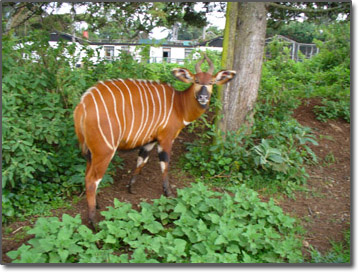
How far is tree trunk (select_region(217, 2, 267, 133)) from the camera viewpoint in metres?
4.56

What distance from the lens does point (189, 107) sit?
13.4 feet

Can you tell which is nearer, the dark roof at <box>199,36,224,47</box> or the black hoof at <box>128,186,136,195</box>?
the black hoof at <box>128,186,136,195</box>

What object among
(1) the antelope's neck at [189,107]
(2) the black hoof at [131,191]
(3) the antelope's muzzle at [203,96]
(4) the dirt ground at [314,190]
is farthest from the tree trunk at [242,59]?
(2) the black hoof at [131,191]

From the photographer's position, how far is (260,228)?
10.8 ft

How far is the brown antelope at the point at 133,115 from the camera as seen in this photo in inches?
134

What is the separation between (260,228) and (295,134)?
196 cm

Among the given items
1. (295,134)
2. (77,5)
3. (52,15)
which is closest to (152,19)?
(77,5)

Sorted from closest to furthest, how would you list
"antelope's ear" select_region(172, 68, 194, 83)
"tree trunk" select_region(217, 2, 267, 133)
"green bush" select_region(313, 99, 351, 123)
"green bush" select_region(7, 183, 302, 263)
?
1. "green bush" select_region(7, 183, 302, 263)
2. "antelope's ear" select_region(172, 68, 194, 83)
3. "tree trunk" select_region(217, 2, 267, 133)
4. "green bush" select_region(313, 99, 351, 123)

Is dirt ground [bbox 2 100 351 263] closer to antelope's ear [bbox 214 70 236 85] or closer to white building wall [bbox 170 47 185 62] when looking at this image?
white building wall [bbox 170 47 185 62]

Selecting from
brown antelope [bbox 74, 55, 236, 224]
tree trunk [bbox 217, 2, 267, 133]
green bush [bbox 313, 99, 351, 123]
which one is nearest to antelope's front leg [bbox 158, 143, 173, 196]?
brown antelope [bbox 74, 55, 236, 224]

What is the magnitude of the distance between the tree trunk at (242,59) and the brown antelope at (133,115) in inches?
29.7

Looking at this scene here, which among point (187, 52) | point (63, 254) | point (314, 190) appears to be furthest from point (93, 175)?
point (314, 190)

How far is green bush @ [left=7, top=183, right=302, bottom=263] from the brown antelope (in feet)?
1.49

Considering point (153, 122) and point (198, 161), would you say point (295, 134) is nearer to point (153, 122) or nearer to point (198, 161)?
point (198, 161)
